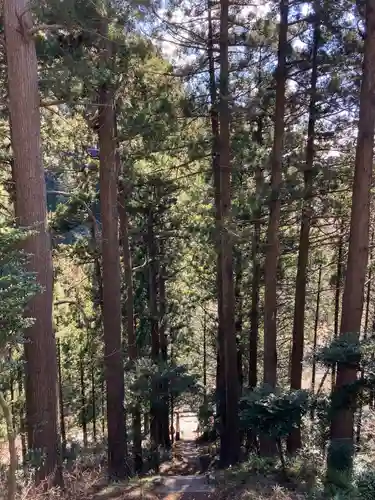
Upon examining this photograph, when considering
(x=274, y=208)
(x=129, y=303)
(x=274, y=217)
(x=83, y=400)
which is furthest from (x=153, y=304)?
(x=83, y=400)

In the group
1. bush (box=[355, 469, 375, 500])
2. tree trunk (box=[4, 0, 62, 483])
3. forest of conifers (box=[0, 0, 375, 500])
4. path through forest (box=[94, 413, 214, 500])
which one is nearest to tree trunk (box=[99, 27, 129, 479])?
forest of conifers (box=[0, 0, 375, 500])

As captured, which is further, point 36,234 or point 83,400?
point 83,400

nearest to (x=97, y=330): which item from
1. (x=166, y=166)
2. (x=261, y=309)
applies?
(x=261, y=309)

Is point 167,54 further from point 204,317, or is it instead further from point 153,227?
point 204,317

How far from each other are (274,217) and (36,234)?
19.8 feet

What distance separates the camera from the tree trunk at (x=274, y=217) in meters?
9.89

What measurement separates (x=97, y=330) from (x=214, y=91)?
10.6 m

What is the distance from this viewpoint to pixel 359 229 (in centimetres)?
804

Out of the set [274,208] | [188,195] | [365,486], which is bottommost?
[365,486]

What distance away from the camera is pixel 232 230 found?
33.7 ft

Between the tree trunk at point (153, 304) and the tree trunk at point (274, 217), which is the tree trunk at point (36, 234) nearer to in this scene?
the tree trunk at point (274, 217)

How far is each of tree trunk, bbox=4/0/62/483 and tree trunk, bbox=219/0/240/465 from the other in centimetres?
457

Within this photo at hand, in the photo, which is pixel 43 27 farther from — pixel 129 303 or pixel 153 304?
pixel 153 304

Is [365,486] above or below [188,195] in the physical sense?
below
